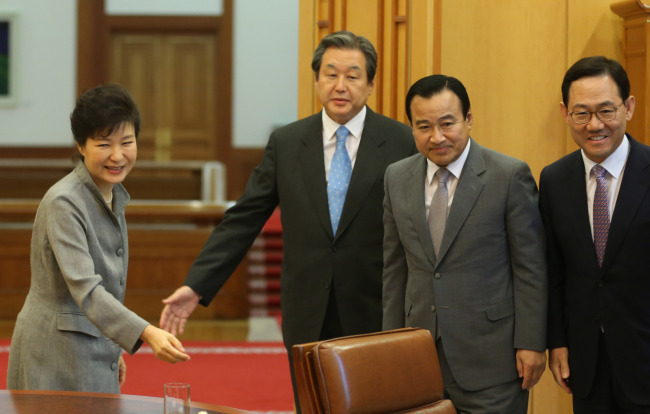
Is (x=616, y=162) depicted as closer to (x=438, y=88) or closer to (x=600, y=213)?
(x=600, y=213)

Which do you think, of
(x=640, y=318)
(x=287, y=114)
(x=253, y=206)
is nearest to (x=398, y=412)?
(x=640, y=318)

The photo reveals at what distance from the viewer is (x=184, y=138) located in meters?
13.4

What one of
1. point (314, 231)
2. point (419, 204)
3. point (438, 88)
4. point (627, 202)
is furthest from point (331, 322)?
point (627, 202)

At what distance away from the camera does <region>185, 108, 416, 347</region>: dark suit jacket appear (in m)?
3.12

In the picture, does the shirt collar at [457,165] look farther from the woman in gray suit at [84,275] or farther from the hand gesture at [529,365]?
the woman in gray suit at [84,275]

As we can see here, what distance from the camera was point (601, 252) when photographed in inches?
106

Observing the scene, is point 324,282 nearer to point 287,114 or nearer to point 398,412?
point 398,412

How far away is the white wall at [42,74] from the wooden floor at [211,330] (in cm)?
523

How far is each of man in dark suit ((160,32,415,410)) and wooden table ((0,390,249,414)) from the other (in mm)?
790

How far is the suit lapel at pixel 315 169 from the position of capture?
3.18 m

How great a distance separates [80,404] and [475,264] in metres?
1.25

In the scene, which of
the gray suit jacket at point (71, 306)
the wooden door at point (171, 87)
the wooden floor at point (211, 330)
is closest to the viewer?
the gray suit jacket at point (71, 306)

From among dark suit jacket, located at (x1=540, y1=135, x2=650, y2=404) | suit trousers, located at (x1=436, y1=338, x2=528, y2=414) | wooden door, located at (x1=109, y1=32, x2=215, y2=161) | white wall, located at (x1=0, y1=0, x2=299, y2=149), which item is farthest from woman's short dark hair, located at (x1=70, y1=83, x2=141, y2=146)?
wooden door, located at (x1=109, y1=32, x2=215, y2=161)

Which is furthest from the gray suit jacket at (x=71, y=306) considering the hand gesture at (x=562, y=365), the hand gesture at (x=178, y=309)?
the hand gesture at (x=562, y=365)
